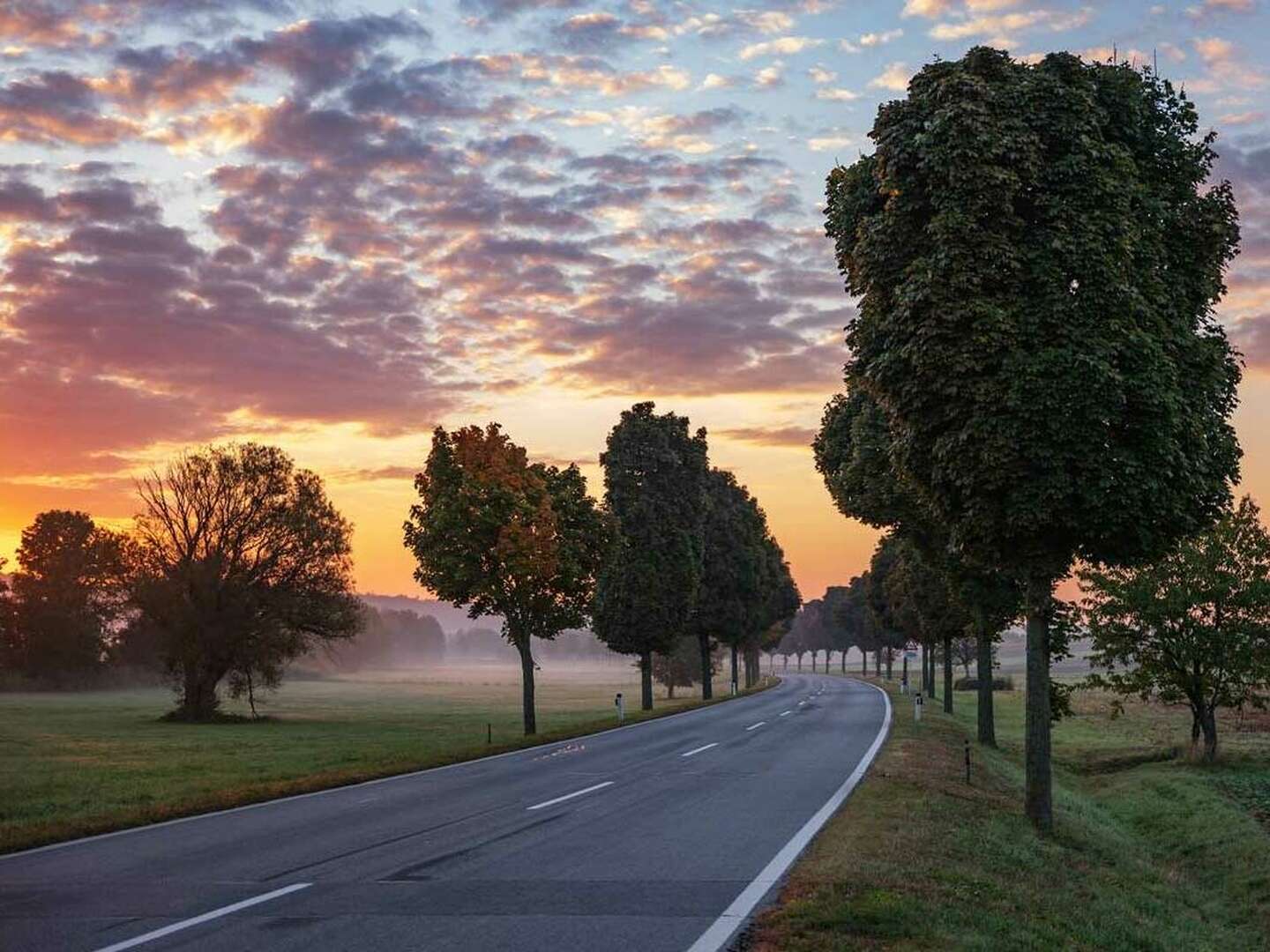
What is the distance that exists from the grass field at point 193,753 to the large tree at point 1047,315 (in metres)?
12.5

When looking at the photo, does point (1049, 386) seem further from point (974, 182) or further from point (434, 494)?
point (434, 494)

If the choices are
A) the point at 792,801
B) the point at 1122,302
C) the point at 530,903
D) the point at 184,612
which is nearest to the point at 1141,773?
the point at 792,801

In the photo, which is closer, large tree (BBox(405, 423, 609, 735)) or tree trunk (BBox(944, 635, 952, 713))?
large tree (BBox(405, 423, 609, 735))

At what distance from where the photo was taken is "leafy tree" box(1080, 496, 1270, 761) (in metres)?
30.0

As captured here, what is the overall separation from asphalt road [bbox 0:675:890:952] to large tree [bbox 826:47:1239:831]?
5394 mm

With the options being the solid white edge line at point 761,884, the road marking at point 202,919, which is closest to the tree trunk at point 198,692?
the solid white edge line at point 761,884

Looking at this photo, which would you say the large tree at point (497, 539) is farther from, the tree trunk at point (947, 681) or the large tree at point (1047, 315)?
the tree trunk at point (947, 681)

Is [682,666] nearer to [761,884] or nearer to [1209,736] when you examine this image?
[1209,736]

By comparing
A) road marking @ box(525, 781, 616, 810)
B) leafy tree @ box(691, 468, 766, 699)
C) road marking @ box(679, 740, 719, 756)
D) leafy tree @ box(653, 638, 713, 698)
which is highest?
leafy tree @ box(691, 468, 766, 699)

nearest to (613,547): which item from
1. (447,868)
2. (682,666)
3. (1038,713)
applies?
(1038,713)

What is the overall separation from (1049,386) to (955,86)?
452 centimetres

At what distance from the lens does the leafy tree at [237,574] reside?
51.5 m

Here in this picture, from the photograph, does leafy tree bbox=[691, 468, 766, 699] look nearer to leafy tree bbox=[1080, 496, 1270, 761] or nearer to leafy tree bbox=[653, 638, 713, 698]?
leafy tree bbox=[653, 638, 713, 698]

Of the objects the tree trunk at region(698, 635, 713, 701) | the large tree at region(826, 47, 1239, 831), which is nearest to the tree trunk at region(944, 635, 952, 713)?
the tree trunk at region(698, 635, 713, 701)
